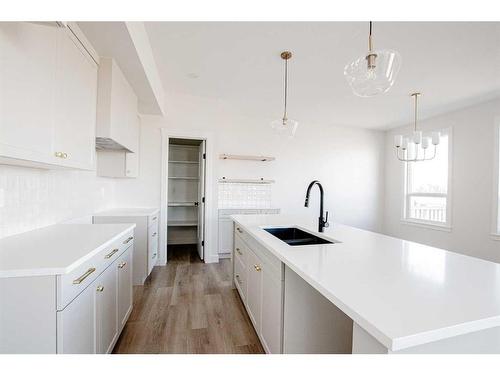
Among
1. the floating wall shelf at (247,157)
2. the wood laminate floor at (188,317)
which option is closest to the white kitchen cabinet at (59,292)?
the wood laminate floor at (188,317)

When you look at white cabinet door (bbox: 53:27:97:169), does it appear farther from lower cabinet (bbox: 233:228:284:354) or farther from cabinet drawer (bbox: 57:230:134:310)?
lower cabinet (bbox: 233:228:284:354)

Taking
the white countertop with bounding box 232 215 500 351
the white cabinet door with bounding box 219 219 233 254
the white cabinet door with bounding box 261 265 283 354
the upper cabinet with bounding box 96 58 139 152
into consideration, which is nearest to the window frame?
the white countertop with bounding box 232 215 500 351

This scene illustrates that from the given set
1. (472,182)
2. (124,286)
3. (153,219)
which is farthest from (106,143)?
(472,182)

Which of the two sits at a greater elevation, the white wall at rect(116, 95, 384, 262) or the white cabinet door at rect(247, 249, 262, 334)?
the white wall at rect(116, 95, 384, 262)

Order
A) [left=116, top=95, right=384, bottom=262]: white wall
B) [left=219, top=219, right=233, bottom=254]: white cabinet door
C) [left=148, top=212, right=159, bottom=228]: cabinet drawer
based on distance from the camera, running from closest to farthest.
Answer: [left=148, top=212, right=159, bottom=228]: cabinet drawer < [left=116, top=95, right=384, bottom=262]: white wall < [left=219, top=219, right=233, bottom=254]: white cabinet door

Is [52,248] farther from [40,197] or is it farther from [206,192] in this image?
[206,192]

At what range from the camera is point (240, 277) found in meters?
2.50

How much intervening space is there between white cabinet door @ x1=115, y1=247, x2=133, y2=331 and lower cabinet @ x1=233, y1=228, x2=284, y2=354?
1.00 meters

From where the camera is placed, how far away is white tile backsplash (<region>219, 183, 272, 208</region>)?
14.1 ft

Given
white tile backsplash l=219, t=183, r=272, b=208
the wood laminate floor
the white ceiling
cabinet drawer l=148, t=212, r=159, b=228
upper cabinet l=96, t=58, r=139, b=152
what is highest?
the white ceiling

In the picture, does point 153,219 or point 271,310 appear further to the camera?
point 153,219

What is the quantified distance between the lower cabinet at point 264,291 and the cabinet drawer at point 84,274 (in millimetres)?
1012

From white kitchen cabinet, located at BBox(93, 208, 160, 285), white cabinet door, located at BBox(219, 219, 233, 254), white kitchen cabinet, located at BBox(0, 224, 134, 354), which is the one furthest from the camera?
white cabinet door, located at BBox(219, 219, 233, 254)

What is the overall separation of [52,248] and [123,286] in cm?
73
